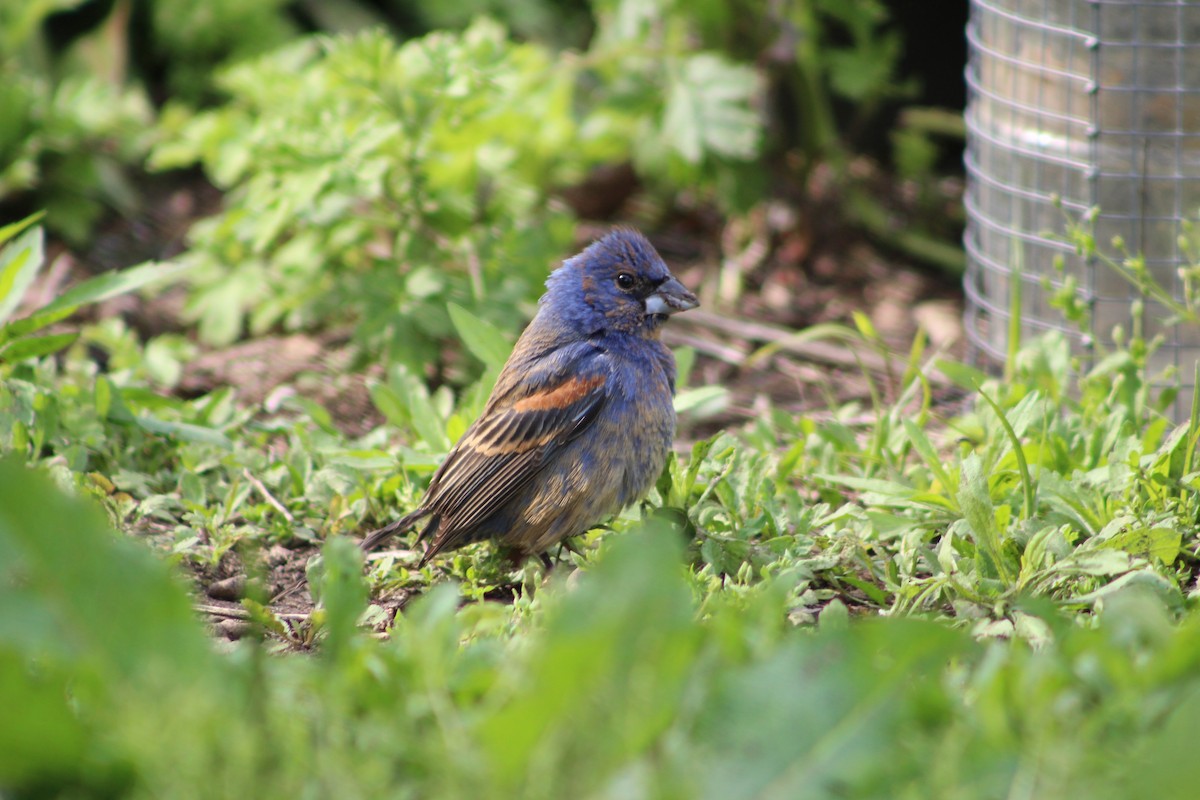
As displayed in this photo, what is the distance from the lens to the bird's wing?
3295 mm

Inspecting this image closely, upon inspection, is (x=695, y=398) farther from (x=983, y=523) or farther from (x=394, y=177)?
(x=394, y=177)

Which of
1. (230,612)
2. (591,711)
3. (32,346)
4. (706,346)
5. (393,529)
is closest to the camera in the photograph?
(591,711)

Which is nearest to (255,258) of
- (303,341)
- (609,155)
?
(303,341)

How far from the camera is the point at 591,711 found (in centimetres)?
170

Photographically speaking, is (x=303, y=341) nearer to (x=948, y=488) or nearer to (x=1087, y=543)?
(x=948, y=488)

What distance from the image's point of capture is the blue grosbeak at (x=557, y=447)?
332 centimetres

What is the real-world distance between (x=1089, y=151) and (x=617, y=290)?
196 cm

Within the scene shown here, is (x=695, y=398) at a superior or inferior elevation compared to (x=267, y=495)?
superior

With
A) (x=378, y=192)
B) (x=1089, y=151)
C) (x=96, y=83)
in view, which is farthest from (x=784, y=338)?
(x=96, y=83)

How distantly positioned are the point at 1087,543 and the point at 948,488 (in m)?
0.36

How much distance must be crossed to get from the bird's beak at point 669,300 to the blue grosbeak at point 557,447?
12 cm

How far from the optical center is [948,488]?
3.21 meters

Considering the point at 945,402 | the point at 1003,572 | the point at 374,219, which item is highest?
the point at 374,219

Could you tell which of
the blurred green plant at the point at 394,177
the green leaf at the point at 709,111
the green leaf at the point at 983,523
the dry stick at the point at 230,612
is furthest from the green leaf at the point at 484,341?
the green leaf at the point at 709,111
